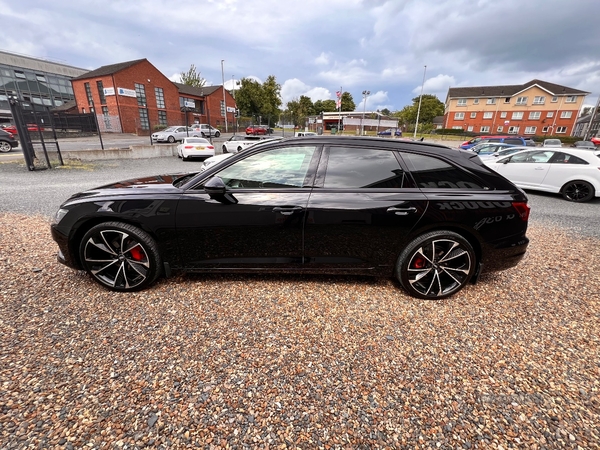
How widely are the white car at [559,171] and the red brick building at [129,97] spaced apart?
3215cm

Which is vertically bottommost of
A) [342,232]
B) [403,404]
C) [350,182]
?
[403,404]

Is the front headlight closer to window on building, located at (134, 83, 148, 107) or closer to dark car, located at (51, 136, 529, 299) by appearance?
dark car, located at (51, 136, 529, 299)

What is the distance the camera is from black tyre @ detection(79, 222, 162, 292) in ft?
8.87

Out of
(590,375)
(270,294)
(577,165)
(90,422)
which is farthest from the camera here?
(577,165)

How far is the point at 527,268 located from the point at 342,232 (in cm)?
269

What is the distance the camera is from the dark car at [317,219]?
8.63 feet

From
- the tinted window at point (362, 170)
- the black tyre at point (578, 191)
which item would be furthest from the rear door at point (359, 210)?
the black tyre at point (578, 191)

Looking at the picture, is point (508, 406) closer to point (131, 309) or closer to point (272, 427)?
point (272, 427)

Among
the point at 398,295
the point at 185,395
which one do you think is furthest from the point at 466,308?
the point at 185,395

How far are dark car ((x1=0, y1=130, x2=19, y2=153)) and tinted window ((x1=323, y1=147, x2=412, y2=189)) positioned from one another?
2130cm

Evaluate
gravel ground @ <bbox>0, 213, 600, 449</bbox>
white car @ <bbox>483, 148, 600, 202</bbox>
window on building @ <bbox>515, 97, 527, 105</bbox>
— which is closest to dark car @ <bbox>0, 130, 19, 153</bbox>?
gravel ground @ <bbox>0, 213, 600, 449</bbox>

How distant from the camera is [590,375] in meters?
2.02

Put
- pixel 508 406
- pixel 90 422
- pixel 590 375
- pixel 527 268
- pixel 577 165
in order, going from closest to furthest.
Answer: pixel 90 422
pixel 508 406
pixel 590 375
pixel 527 268
pixel 577 165

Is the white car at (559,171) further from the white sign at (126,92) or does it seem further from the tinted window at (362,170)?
the white sign at (126,92)
